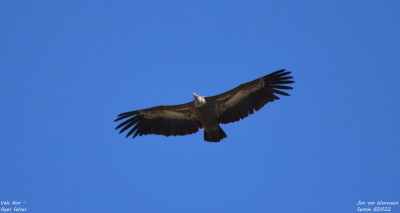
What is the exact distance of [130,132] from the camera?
16.6m

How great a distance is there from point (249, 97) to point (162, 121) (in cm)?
323

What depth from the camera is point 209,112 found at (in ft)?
51.8

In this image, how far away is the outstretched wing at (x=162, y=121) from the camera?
16.4m

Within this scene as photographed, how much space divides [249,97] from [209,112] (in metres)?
1.47

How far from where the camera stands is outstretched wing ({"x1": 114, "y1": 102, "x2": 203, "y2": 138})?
53.8ft

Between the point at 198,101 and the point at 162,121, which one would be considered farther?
the point at 162,121

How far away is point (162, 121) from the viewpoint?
16641 mm

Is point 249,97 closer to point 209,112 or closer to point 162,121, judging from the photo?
point 209,112

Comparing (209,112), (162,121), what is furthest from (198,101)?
(162,121)

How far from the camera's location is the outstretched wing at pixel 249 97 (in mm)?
15578

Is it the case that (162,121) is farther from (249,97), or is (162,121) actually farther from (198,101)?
(249,97)

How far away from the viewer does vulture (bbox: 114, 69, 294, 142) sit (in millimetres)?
15641

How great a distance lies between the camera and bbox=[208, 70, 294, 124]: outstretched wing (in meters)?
15.6

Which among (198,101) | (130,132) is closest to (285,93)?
(198,101)
